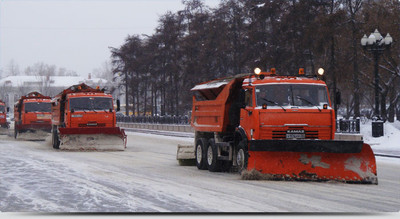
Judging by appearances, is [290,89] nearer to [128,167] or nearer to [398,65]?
[128,167]

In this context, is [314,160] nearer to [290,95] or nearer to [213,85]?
[290,95]

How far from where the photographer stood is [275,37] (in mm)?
48125

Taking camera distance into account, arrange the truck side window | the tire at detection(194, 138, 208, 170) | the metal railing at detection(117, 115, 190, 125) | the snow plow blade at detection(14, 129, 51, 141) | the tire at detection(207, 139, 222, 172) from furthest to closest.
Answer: the metal railing at detection(117, 115, 190, 125)
the snow plow blade at detection(14, 129, 51, 141)
the tire at detection(194, 138, 208, 170)
the tire at detection(207, 139, 222, 172)
the truck side window

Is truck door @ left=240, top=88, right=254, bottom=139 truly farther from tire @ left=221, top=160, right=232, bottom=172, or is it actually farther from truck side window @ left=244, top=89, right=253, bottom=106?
tire @ left=221, top=160, right=232, bottom=172

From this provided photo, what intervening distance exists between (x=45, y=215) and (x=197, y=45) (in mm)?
56327

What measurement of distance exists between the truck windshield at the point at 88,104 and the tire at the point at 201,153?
33.8 ft

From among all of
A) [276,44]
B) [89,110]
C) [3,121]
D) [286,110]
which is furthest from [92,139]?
[3,121]

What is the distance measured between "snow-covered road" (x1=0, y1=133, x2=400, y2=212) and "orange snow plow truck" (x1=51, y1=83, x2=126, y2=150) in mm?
8258

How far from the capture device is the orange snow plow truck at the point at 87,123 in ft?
88.8

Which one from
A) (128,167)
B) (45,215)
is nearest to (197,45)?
(128,167)

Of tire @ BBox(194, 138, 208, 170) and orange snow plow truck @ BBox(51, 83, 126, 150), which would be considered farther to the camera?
orange snow plow truck @ BBox(51, 83, 126, 150)

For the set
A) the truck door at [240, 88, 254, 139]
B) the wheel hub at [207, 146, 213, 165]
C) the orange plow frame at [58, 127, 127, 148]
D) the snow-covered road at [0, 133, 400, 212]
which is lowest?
the snow-covered road at [0, 133, 400, 212]

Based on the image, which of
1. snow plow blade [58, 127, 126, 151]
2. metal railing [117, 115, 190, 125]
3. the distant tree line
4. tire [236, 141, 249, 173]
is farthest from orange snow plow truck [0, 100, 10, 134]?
tire [236, 141, 249, 173]

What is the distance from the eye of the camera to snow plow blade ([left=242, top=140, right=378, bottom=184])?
1434cm
